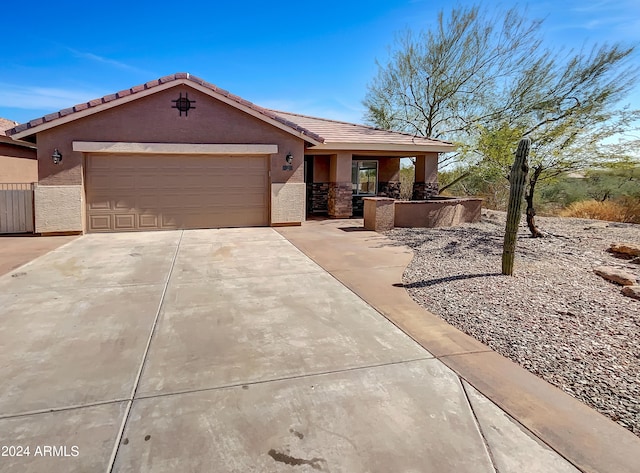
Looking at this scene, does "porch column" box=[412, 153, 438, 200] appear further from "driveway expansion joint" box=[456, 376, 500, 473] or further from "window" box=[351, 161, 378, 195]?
"driveway expansion joint" box=[456, 376, 500, 473]

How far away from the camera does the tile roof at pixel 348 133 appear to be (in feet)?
46.7

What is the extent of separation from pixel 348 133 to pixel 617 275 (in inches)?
419

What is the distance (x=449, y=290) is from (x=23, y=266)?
24.0ft

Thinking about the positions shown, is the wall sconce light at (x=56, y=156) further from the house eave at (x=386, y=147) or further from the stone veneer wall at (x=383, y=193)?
the stone veneer wall at (x=383, y=193)

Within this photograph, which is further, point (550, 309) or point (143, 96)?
point (143, 96)

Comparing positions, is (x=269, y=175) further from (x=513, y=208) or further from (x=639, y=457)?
(x=639, y=457)

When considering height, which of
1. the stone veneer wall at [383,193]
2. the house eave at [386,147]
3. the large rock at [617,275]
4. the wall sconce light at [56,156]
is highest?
the house eave at [386,147]

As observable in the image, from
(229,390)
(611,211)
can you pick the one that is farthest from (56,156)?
(611,211)

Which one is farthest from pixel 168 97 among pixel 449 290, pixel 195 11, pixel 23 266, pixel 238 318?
pixel 449 290

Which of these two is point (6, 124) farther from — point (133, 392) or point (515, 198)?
point (515, 198)

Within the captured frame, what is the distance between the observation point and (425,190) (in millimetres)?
15914

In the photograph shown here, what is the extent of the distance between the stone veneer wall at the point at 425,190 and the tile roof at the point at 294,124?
156 centimetres

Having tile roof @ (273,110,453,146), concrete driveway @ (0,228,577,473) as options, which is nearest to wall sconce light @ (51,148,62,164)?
concrete driveway @ (0,228,577,473)

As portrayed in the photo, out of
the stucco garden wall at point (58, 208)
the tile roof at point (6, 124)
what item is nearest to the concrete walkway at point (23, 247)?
the stucco garden wall at point (58, 208)
